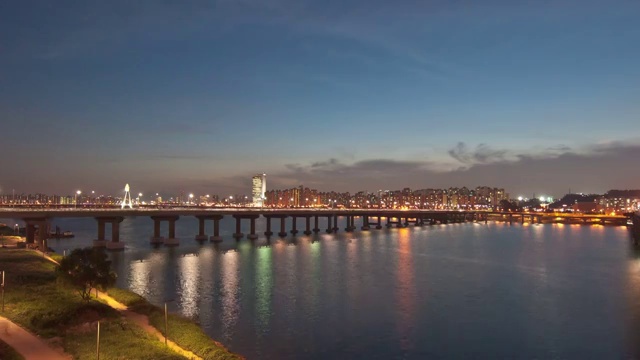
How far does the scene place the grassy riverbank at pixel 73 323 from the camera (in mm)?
23859

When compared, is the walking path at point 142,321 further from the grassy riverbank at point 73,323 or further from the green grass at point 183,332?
the grassy riverbank at point 73,323

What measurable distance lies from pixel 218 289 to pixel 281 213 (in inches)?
3311

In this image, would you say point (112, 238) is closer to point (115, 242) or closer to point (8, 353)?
point (115, 242)

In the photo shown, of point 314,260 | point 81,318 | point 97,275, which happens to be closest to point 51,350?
point 81,318

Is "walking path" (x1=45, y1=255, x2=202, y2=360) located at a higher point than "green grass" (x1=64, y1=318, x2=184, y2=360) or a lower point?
lower

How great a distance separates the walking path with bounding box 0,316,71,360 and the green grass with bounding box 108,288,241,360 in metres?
6.17

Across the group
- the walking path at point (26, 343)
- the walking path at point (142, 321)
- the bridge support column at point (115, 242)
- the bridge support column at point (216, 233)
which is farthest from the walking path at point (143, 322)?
the bridge support column at point (216, 233)

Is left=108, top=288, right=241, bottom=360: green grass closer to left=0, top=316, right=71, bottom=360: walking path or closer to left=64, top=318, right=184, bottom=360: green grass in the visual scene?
left=64, top=318, right=184, bottom=360: green grass

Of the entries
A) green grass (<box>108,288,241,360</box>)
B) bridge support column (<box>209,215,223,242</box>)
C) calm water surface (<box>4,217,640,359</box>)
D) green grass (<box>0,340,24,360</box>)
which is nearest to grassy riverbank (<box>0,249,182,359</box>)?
green grass (<box>108,288,241,360</box>)

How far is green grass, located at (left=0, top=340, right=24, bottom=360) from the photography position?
20688 mm

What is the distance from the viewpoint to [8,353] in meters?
Answer: 21.2

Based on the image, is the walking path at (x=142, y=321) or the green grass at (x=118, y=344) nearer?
the green grass at (x=118, y=344)

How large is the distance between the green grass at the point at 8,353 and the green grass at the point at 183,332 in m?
7.87

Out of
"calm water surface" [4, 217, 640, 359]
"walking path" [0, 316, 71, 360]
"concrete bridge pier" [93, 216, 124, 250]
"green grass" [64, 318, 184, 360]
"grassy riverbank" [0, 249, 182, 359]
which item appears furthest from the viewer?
"concrete bridge pier" [93, 216, 124, 250]
